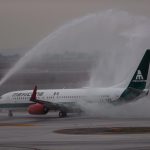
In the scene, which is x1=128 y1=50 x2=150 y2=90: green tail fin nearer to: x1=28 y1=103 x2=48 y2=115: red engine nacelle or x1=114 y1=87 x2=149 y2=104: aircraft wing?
x1=114 y1=87 x2=149 y2=104: aircraft wing

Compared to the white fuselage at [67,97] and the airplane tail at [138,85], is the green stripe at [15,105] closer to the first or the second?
the white fuselage at [67,97]

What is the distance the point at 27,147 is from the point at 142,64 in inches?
1816

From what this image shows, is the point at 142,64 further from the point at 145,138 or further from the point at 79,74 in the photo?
the point at 145,138

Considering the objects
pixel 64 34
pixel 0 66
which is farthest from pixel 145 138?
pixel 0 66

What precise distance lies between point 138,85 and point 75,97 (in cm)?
838

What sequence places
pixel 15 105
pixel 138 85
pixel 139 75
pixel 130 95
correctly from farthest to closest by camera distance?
pixel 15 105
pixel 139 75
pixel 138 85
pixel 130 95

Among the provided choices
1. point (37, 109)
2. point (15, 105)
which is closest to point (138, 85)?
point (37, 109)

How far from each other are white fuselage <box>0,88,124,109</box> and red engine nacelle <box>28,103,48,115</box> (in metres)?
2.95

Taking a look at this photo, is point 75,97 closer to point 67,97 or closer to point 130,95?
point 67,97

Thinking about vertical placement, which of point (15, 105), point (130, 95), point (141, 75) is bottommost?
point (15, 105)

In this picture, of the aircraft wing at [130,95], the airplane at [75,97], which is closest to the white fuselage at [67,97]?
the airplane at [75,97]

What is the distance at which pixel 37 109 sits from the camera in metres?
82.4

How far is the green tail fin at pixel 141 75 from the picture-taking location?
83125 mm

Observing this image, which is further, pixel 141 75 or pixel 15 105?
pixel 15 105
